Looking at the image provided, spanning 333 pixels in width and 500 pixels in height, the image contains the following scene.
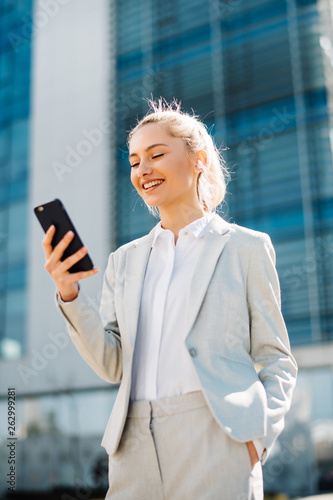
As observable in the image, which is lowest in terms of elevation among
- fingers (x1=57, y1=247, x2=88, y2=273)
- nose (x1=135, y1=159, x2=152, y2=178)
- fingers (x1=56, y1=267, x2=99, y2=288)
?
fingers (x1=56, y1=267, x2=99, y2=288)

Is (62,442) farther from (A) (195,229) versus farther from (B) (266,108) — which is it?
(A) (195,229)

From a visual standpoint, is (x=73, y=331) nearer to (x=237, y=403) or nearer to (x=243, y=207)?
(x=237, y=403)

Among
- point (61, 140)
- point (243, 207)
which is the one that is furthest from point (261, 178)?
point (61, 140)

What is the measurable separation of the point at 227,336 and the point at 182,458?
→ 0.38 m

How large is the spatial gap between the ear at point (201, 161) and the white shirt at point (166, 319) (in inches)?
7.1

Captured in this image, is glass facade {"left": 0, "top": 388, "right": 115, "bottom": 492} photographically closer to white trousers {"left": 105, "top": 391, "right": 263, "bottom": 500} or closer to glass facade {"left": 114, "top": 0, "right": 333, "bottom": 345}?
glass facade {"left": 114, "top": 0, "right": 333, "bottom": 345}

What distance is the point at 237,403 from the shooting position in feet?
5.37

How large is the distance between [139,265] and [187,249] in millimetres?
176

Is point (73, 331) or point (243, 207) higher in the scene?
point (243, 207)

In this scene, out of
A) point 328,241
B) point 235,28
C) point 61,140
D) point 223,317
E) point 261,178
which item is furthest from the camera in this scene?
point 61,140

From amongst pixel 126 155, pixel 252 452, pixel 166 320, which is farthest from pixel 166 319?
pixel 126 155

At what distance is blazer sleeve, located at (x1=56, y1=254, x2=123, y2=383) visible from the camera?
69.6 inches

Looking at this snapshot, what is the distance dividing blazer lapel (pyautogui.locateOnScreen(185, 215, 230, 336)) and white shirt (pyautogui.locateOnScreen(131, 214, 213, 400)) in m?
0.04

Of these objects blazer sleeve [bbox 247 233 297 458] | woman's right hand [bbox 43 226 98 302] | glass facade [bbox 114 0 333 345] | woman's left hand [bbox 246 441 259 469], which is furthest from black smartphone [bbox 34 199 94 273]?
glass facade [bbox 114 0 333 345]
